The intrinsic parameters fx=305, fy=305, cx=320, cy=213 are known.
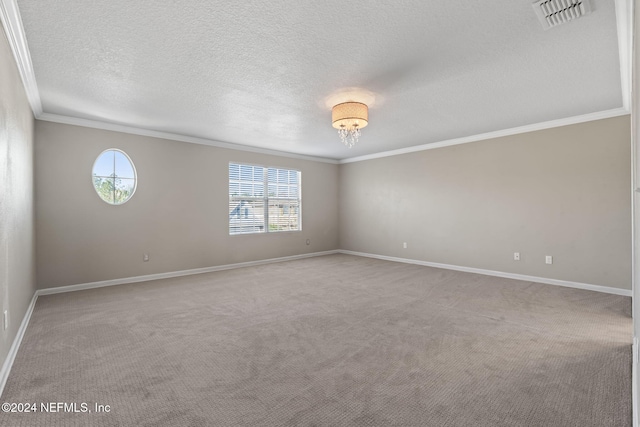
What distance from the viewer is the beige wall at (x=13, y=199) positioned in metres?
2.18

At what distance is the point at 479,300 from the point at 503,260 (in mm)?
1784

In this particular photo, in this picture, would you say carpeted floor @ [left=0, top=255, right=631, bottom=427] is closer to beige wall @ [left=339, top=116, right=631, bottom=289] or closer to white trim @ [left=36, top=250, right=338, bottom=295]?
white trim @ [left=36, top=250, right=338, bottom=295]

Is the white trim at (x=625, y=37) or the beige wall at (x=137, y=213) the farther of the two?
the beige wall at (x=137, y=213)

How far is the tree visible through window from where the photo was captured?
475 centimetres

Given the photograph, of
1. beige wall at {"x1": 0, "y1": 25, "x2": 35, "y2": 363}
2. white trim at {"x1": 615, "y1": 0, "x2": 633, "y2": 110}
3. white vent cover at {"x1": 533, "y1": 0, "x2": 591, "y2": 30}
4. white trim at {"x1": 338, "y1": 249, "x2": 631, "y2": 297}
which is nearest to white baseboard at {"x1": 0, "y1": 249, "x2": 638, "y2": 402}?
white trim at {"x1": 338, "y1": 249, "x2": 631, "y2": 297}

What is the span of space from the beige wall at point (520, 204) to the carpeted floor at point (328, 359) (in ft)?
2.46

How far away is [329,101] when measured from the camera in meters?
3.78

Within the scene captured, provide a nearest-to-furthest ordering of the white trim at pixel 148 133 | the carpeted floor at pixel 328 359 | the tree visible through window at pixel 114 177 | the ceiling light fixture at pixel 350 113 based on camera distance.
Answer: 1. the carpeted floor at pixel 328 359
2. the ceiling light fixture at pixel 350 113
3. the white trim at pixel 148 133
4. the tree visible through window at pixel 114 177

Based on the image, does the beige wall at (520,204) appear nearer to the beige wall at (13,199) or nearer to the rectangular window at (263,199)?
the rectangular window at (263,199)

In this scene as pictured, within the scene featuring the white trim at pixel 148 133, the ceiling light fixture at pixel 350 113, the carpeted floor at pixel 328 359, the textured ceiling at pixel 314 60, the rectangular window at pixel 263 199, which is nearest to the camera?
the carpeted floor at pixel 328 359

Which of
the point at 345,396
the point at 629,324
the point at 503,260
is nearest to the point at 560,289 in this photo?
the point at 503,260

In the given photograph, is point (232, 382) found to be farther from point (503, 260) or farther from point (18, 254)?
point (503, 260)

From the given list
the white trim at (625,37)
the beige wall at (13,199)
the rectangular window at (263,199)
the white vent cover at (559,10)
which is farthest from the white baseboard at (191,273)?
the white vent cover at (559,10)

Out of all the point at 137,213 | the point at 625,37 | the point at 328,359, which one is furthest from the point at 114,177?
the point at 625,37
